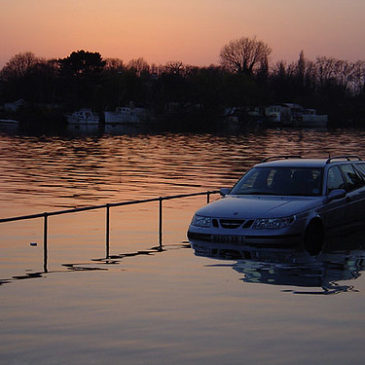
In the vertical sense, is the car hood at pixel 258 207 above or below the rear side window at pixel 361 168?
below

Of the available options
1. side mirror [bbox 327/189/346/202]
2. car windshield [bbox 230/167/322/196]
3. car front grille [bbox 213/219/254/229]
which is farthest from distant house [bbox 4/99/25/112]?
car front grille [bbox 213/219/254/229]

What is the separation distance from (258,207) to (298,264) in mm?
1540

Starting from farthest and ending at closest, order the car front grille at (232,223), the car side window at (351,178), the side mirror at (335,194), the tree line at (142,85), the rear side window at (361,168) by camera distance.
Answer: the tree line at (142,85) < the rear side window at (361,168) < the car side window at (351,178) < the side mirror at (335,194) < the car front grille at (232,223)

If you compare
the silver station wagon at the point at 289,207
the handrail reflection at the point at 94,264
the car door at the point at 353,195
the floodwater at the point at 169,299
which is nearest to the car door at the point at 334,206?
the silver station wagon at the point at 289,207

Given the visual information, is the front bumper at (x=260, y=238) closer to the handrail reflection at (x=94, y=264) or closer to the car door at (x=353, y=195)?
the handrail reflection at (x=94, y=264)

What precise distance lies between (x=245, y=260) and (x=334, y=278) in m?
1.77

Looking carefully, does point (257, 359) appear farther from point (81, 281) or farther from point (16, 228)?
point (16, 228)

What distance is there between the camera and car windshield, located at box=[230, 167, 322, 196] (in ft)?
50.2

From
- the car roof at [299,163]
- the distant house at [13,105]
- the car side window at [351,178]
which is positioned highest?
the car roof at [299,163]

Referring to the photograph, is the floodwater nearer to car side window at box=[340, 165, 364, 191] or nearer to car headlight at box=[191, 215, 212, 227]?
car headlight at box=[191, 215, 212, 227]

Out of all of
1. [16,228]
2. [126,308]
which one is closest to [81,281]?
[126,308]

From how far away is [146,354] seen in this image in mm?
7926

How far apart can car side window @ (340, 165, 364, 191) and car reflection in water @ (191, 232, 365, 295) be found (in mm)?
1283

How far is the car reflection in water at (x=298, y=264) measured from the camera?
11539 mm
